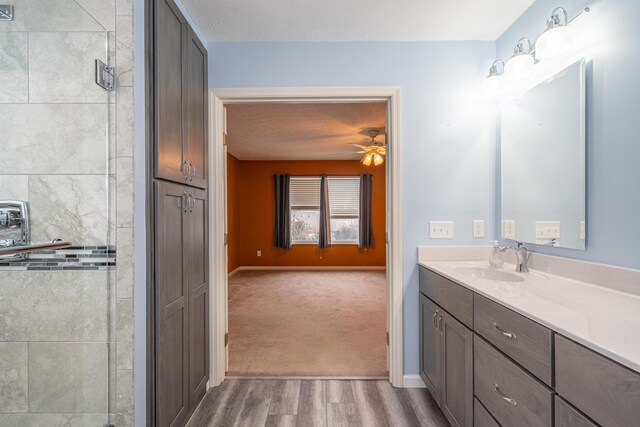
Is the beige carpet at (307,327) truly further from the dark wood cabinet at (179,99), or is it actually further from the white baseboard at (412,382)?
the dark wood cabinet at (179,99)

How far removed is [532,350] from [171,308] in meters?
1.61

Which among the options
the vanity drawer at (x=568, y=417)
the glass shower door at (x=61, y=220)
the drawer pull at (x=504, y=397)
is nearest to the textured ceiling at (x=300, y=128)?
the glass shower door at (x=61, y=220)

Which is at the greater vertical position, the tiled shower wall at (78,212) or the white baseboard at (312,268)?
the tiled shower wall at (78,212)

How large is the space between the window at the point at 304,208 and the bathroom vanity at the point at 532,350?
5.18m

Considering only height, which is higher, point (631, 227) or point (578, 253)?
point (631, 227)

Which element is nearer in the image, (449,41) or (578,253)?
(578,253)

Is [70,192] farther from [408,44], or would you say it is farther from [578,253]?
[578,253]

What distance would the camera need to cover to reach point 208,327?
85.1 inches

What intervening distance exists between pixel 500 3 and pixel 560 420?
2113 mm

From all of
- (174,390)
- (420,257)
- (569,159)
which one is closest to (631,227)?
(569,159)

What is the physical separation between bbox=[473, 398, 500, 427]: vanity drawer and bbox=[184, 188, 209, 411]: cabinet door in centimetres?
156

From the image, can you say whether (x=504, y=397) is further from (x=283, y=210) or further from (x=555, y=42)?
(x=283, y=210)

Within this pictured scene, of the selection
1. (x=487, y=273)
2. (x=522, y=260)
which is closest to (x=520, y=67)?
(x=522, y=260)

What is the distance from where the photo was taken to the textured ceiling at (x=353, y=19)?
1816 millimetres
